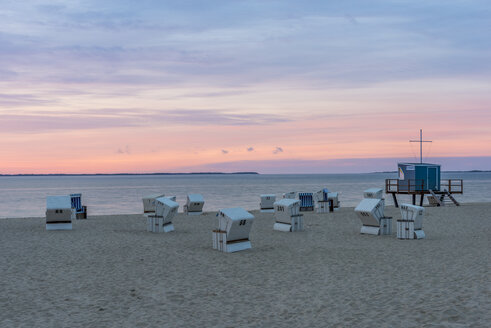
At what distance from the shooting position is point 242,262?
46.0ft

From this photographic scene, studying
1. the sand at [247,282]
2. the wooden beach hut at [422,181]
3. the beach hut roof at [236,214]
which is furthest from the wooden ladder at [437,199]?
the beach hut roof at [236,214]

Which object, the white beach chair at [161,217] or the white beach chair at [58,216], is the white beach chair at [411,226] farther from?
the white beach chair at [58,216]

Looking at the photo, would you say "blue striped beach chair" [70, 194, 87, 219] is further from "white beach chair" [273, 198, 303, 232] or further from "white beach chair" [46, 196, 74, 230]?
"white beach chair" [273, 198, 303, 232]

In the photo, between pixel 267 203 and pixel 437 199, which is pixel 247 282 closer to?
pixel 267 203

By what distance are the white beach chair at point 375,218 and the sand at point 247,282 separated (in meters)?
0.81

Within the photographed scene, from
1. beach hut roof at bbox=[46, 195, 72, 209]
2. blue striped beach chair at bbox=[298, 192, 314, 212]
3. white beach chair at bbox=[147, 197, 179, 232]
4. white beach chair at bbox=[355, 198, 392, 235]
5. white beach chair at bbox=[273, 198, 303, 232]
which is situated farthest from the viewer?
blue striped beach chair at bbox=[298, 192, 314, 212]

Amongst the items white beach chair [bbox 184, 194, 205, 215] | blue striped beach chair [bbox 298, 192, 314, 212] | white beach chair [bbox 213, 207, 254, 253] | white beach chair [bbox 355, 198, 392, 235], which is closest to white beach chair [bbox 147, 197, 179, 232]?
white beach chair [bbox 213, 207, 254, 253]

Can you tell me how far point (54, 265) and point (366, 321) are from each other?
8547 mm

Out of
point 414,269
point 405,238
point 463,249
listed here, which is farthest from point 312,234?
point 414,269

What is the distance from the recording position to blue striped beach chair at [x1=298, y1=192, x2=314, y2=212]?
3475 cm

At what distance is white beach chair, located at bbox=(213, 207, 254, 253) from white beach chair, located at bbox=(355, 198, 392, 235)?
6.01m

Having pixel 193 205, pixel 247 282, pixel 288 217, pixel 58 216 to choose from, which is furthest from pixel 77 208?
pixel 247 282

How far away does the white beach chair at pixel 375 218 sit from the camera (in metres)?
20.1

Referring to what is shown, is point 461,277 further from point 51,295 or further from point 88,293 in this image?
point 51,295
